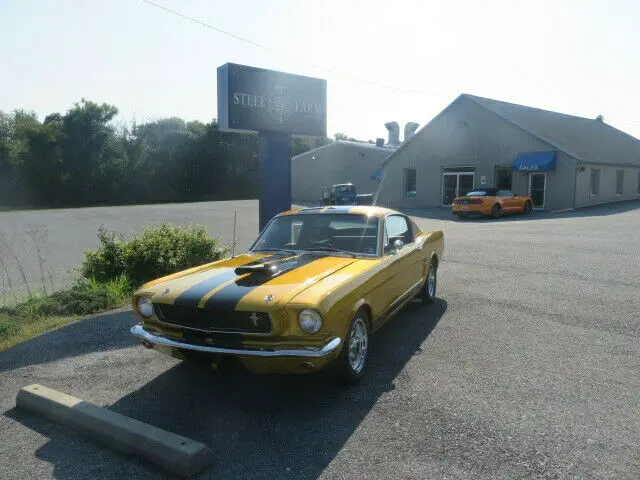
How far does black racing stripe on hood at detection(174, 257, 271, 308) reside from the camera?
416 cm

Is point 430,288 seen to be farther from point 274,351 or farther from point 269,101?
point 269,101

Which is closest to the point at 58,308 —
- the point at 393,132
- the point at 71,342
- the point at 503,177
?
the point at 71,342

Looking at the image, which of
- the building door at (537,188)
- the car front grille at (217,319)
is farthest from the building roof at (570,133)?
the car front grille at (217,319)

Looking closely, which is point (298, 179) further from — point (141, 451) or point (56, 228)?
point (141, 451)

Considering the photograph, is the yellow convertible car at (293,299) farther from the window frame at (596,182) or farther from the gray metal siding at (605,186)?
the window frame at (596,182)

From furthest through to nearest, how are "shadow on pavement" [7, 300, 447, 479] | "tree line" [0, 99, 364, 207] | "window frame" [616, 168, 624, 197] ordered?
"tree line" [0, 99, 364, 207]
"window frame" [616, 168, 624, 197]
"shadow on pavement" [7, 300, 447, 479]

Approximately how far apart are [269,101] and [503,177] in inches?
932

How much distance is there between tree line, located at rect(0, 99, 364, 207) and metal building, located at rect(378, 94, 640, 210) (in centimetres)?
2748

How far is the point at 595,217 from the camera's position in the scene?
2252 centimetres

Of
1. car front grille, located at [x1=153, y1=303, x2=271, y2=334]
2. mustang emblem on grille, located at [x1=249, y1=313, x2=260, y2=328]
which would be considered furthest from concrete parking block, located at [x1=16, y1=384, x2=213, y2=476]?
mustang emblem on grille, located at [x1=249, y1=313, x2=260, y2=328]

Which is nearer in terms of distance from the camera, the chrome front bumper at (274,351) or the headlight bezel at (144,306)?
the chrome front bumper at (274,351)

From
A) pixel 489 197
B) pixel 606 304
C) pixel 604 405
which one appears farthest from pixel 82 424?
pixel 489 197

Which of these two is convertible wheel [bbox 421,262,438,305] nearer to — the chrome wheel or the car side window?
the car side window

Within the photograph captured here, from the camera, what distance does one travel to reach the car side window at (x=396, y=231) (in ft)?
18.7
